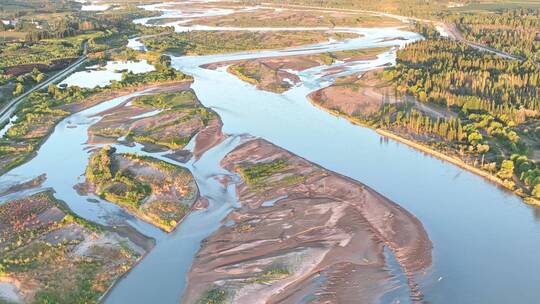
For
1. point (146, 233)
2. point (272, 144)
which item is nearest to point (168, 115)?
point (272, 144)

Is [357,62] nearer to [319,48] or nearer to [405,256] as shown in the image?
[319,48]

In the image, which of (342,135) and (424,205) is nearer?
(424,205)

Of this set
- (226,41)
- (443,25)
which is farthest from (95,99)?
Result: (443,25)

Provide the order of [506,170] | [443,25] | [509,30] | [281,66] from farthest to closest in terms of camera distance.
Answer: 1. [443,25]
2. [509,30]
3. [281,66]
4. [506,170]

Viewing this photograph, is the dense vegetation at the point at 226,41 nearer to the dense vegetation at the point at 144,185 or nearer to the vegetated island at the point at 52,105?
the vegetated island at the point at 52,105

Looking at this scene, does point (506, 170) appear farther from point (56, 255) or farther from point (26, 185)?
point (26, 185)

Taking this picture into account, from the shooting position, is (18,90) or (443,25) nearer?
(18,90)

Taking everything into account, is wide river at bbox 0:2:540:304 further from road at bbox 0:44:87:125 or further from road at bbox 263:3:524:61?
road at bbox 263:3:524:61
